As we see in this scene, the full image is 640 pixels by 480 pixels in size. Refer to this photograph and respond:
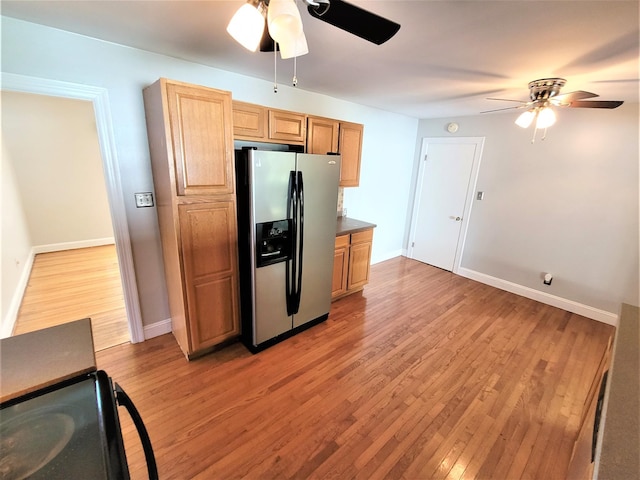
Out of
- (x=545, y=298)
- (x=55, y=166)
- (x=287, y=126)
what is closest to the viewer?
(x=287, y=126)

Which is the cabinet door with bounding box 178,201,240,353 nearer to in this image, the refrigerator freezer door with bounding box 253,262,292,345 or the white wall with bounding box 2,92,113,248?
the refrigerator freezer door with bounding box 253,262,292,345

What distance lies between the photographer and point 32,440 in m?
0.65

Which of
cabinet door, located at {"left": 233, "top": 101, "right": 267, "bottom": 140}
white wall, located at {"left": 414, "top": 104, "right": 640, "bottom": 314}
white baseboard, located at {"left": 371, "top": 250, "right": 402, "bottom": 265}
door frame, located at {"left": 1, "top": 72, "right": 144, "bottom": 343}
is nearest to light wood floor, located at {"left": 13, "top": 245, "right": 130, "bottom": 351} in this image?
door frame, located at {"left": 1, "top": 72, "right": 144, "bottom": 343}

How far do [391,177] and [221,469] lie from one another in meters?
4.06

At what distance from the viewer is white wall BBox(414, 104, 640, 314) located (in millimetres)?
2861

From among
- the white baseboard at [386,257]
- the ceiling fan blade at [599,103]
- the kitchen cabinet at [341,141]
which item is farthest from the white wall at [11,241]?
the ceiling fan blade at [599,103]

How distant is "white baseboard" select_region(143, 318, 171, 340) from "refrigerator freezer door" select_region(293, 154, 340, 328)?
1208 millimetres

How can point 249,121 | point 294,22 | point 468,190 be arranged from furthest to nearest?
point 468,190, point 249,121, point 294,22

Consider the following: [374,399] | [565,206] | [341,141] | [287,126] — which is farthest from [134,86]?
[565,206]

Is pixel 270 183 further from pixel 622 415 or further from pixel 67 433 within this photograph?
pixel 622 415

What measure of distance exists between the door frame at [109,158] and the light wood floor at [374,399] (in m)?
0.41

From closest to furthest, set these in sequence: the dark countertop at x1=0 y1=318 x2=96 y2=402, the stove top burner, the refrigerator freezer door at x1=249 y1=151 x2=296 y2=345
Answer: the stove top burner → the dark countertop at x1=0 y1=318 x2=96 y2=402 → the refrigerator freezer door at x1=249 y1=151 x2=296 y2=345

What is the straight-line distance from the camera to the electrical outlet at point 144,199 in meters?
2.17

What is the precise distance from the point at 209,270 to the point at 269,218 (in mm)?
630
